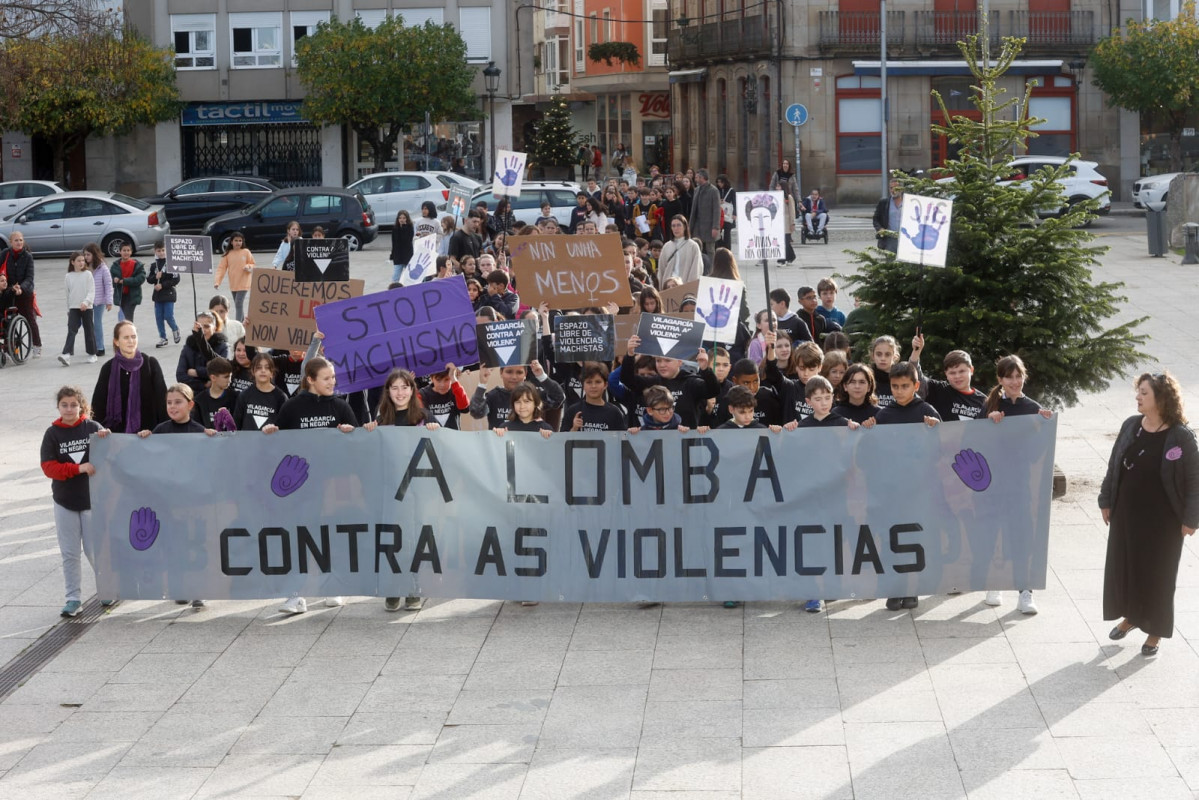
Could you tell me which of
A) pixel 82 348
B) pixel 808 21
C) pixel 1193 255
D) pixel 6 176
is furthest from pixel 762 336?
pixel 6 176

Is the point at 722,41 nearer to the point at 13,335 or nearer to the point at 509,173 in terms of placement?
the point at 509,173

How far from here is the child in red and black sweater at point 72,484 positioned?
9.73 m

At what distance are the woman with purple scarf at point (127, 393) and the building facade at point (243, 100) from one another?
3624cm

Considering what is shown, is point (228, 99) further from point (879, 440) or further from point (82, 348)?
point (879, 440)

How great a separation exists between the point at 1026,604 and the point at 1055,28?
39232mm

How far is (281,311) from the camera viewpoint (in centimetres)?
1305

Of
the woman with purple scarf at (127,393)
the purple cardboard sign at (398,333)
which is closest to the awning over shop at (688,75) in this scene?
the purple cardboard sign at (398,333)

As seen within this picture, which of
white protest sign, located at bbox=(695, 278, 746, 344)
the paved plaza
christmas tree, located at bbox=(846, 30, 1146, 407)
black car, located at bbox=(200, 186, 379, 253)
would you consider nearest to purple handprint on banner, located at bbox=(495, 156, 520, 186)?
christmas tree, located at bbox=(846, 30, 1146, 407)

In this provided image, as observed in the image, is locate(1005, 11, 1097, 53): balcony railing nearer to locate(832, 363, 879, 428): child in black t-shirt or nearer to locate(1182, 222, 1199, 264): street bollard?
locate(1182, 222, 1199, 264): street bollard

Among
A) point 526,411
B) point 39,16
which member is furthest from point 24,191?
point 526,411

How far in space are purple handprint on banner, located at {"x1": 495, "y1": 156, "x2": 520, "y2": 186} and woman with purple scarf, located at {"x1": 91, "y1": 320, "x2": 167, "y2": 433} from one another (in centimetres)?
928

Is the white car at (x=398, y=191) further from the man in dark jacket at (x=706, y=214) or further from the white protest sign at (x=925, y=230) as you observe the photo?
the white protest sign at (x=925, y=230)

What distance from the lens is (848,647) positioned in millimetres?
8945

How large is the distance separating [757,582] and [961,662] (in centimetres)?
138
